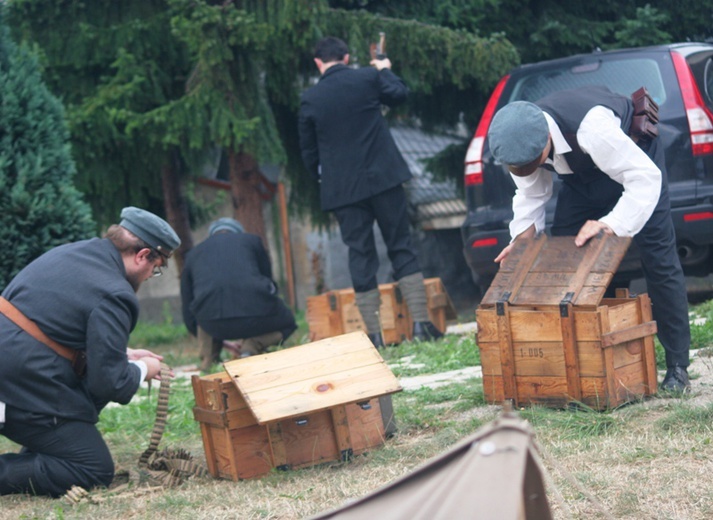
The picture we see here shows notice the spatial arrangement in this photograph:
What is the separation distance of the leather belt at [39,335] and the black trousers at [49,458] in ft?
0.86

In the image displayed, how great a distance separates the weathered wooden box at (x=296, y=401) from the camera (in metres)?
4.34

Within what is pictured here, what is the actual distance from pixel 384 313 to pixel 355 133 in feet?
4.63

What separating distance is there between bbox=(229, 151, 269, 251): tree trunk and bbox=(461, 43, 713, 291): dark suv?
10.7 feet

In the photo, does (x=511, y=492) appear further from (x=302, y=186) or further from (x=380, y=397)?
(x=302, y=186)

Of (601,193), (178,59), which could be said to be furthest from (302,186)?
(601,193)

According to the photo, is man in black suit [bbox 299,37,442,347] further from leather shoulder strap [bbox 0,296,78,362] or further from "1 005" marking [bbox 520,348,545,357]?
leather shoulder strap [bbox 0,296,78,362]

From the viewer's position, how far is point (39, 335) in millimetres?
4426

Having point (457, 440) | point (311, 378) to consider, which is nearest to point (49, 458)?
point (311, 378)

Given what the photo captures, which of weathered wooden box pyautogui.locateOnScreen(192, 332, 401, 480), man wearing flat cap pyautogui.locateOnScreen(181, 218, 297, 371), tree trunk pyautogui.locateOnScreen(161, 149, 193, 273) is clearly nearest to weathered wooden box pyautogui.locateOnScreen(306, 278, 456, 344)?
man wearing flat cap pyautogui.locateOnScreen(181, 218, 297, 371)

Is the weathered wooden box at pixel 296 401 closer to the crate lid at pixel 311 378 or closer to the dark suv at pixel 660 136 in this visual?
the crate lid at pixel 311 378

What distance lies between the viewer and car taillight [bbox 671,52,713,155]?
642 centimetres

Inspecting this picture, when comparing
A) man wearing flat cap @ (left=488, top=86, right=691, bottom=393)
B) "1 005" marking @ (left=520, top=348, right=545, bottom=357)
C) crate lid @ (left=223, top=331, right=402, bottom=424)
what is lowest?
"1 005" marking @ (left=520, top=348, right=545, bottom=357)

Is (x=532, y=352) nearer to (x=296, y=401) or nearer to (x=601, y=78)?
(x=296, y=401)

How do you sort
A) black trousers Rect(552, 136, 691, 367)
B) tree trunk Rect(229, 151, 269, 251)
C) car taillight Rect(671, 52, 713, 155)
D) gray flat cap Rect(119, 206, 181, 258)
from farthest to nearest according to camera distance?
1. tree trunk Rect(229, 151, 269, 251)
2. car taillight Rect(671, 52, 713, 155)
3. black trousers Rect(552, 136, 691, 367)
4. gray flat cap Rect(119, 206, 181, 258)
